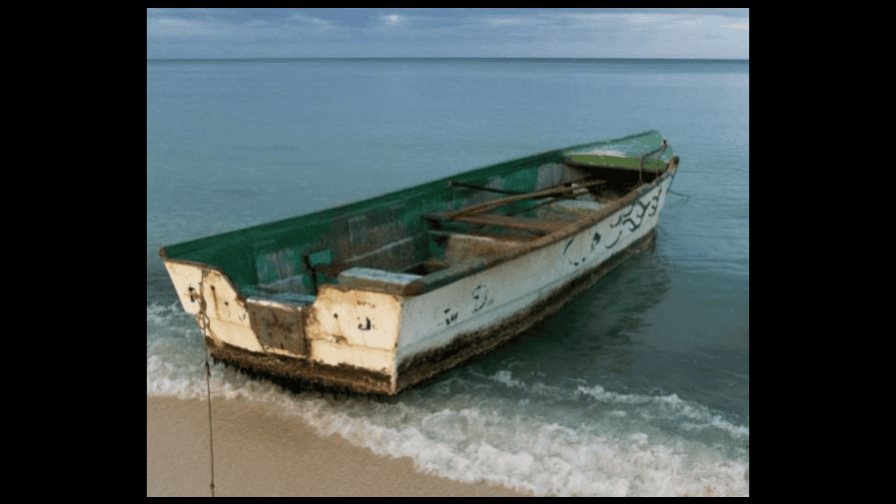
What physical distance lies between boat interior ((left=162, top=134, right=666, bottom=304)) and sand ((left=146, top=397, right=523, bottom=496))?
3.02ft

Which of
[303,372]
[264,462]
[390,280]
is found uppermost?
[390,280]

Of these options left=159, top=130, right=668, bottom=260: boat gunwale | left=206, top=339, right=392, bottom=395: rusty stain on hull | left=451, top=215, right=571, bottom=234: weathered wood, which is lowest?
left=206, top=339, right=392, bottom=395: rusty stain on hull

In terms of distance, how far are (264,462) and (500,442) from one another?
155cm

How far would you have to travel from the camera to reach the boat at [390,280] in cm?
514

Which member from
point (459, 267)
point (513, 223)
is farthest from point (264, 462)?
point (513, 223)

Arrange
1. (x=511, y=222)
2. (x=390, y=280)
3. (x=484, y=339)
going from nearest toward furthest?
(x=390, y=280) < (x=484, y=339) < (x=511, y=222)

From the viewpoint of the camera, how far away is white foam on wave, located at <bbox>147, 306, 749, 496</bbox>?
4.66 metres

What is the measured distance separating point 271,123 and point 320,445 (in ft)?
69.4

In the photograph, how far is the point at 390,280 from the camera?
191 inches

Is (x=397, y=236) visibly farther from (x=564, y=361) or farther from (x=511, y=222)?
(x=564, y=361)

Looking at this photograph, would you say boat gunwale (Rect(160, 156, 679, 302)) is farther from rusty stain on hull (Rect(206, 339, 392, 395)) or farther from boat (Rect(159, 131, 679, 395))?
rusty stain on hull (Rect(206, 339, 392, 395))

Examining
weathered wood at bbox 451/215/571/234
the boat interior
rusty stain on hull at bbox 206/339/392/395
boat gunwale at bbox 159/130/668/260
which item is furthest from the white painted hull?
weathered wood at bbox 451/215/571/234

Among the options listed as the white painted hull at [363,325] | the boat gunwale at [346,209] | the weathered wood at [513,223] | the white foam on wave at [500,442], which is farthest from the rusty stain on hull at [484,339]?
the boat gunwale at [346,209]

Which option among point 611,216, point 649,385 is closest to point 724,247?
point 611,216
